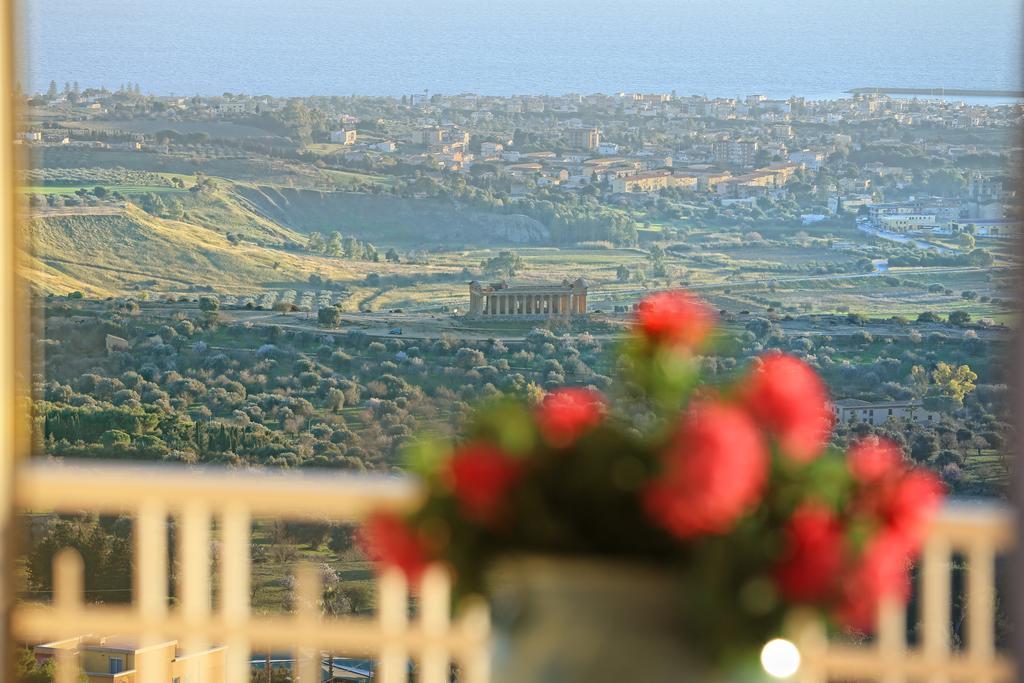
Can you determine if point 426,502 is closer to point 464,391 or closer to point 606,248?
point 464,391

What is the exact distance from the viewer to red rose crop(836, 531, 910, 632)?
989 millimetres

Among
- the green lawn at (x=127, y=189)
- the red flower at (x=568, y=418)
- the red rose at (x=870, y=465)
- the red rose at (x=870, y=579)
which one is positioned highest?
the red flower at (x=568, y=418)

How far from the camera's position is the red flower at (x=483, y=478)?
3.21 feet

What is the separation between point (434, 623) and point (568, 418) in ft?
Result: 2.89

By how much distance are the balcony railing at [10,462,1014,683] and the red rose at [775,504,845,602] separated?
0.75 meters

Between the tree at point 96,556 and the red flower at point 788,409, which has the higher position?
the red flower at point 788,409

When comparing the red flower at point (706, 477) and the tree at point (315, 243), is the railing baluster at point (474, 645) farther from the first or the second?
the tree at point (315, 243)

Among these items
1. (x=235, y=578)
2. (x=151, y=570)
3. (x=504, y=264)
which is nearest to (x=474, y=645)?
(x=235, y=578)

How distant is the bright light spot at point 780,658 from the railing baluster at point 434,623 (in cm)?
82

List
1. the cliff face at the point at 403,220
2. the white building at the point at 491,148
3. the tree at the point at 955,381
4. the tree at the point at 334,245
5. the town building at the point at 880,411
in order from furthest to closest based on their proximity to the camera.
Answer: the tree at the point at 334,245
the cliff face at the point at 403,220
the white building at the point at 491,148
the tree at the point at 955,381
the town building at the point at 880,411

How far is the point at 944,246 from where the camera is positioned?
16344mm

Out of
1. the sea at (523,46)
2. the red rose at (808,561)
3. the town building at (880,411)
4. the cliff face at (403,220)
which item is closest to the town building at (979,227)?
the sea at (523,46)

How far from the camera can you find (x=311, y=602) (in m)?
1.84

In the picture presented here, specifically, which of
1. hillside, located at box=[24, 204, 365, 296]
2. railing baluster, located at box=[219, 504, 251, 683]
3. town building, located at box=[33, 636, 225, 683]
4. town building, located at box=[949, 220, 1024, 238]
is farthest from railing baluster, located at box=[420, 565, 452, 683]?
hillside, located at box=[24, 204, 365, 296]
